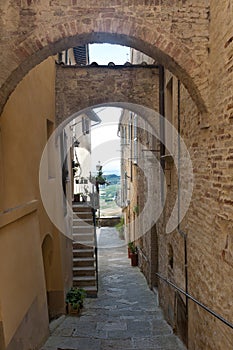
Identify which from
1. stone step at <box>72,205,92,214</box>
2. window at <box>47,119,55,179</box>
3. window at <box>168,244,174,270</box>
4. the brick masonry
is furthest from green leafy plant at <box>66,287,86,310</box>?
the brick masonry

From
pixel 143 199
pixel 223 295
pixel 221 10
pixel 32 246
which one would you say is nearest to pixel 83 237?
pixel 143 199

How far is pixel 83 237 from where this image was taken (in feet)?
35.7

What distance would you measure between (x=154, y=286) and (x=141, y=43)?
7408mm

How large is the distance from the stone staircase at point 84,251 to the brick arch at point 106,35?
700cm

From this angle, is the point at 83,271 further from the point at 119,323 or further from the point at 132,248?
the point at 132,248

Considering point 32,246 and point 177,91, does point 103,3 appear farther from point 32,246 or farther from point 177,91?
point 32,246

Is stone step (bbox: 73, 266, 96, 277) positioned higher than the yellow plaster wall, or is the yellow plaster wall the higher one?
the yellow plaster wall

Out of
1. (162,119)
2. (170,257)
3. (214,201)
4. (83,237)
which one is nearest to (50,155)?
(162,119)

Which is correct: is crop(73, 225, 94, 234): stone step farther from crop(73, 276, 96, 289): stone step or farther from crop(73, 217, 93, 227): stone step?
crop(73, 276, 96, 289): stone step

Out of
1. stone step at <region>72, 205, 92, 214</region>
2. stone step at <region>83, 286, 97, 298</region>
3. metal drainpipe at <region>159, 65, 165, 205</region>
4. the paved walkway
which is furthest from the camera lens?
stone step at <region>72, 205, 92, 214</region>

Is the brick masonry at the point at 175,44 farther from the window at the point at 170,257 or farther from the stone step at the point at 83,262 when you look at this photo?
the stone step at the point at 83,262

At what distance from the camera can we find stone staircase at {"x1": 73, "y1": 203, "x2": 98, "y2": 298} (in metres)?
9.86

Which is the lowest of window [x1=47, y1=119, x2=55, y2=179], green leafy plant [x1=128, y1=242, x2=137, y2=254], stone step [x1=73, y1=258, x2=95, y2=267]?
green leafy plant [x1=128, y1=242, x2=137, y2=254]

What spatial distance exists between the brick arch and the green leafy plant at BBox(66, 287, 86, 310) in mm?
5800
